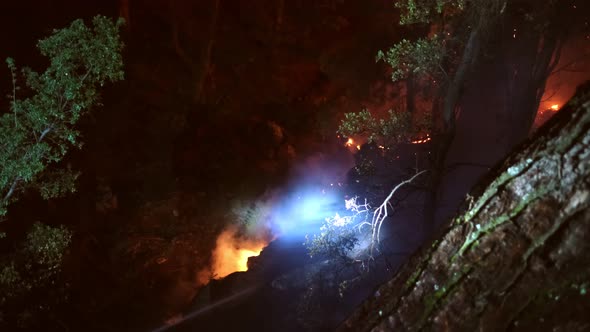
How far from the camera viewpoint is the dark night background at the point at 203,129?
13.7 metres

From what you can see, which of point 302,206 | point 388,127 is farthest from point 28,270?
point 302,206

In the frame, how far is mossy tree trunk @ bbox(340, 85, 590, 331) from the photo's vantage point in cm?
172

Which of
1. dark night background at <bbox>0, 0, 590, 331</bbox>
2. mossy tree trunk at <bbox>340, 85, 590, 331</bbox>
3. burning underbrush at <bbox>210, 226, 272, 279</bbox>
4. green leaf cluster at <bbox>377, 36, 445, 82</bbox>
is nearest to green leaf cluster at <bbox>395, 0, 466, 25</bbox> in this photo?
green leaf cluster at <bbox>377, 36, 445, 82</bbox>

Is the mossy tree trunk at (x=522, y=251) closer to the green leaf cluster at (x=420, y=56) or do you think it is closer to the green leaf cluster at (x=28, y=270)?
the green leaf cluster at (x=420, y=56)

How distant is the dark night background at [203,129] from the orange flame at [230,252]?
67 centimetres

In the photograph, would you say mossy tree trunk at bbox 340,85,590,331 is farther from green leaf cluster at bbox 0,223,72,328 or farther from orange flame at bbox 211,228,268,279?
orange flame at bbox 211,228,268,279

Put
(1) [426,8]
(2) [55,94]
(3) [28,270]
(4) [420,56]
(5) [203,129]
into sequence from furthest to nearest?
Result: (5) [203,129] → (3) [28,270] → (4) [420,56] → (1) [426,8] → (2) [55,94]

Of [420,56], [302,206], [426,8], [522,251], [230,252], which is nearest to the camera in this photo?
Result: [522,251]

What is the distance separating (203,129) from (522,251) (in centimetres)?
2040

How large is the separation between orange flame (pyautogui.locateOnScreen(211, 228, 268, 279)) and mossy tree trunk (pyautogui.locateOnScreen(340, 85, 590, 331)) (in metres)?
18.2

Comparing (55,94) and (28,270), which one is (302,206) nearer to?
(28,270)

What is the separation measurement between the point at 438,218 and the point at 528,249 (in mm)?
12513

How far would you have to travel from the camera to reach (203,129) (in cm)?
2092

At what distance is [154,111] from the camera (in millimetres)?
18453
